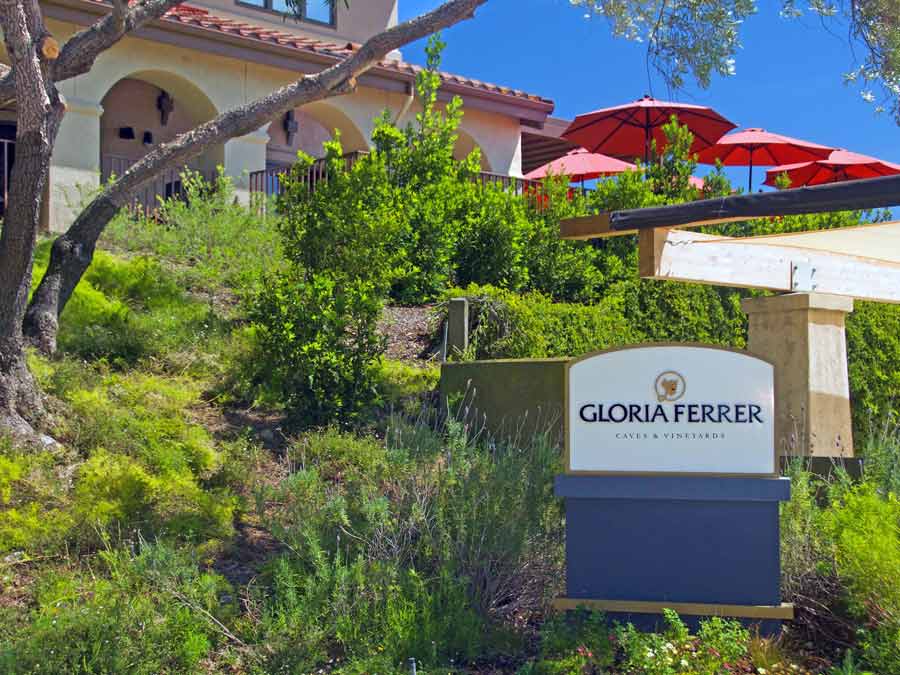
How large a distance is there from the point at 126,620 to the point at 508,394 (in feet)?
14.3

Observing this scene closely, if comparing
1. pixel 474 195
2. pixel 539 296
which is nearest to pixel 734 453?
pixel 539 296

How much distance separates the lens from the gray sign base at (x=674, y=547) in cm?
491

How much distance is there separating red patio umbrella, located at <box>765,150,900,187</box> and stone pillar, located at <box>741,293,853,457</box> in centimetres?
1020

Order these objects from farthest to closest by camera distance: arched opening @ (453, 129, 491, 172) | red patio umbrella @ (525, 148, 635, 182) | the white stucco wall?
1. arched opening @ (453, 129, 491, 172)
2. red patio umbrella @ (525, 148, 635, 182)
3. the white stucco wall

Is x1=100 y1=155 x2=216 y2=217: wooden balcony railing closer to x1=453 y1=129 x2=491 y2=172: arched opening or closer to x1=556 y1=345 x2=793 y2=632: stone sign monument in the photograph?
x1=453 y1=129 x2=491 y2=172: arched opening

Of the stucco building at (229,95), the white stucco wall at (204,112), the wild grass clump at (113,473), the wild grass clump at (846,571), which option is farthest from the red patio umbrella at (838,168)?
the wild grass clump at (846,571)

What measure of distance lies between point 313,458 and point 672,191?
22.9 feet

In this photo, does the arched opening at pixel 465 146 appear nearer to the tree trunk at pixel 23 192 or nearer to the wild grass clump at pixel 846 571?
the tree trunk at pixel 23 192

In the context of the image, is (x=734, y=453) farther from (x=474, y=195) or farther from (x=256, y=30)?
(x=256, y=30)

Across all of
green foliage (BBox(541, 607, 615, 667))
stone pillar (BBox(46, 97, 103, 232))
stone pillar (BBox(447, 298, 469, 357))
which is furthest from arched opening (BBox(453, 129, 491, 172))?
green foliage (BBox(541, 607, 615, 667))

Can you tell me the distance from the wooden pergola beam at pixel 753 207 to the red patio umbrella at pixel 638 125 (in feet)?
35.7

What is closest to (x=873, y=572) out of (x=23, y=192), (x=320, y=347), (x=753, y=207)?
(x=753, y=207)

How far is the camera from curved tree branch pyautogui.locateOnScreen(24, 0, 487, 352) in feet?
27.8

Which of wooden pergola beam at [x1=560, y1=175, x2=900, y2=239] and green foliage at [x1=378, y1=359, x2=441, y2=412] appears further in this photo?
green foliage at [x1=378, y1=359, x2=441, y2=412]
